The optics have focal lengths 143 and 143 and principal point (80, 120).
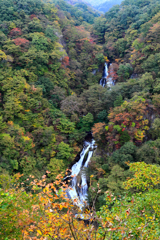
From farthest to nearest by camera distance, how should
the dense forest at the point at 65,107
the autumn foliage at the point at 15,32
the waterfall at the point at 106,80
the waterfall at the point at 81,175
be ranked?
1. the waterfall at the point at 106,80
2. the autumn foliage at the point at 15,32
3. the waterfall at the point at 81,175
4. the dense forest at the point at 65,107

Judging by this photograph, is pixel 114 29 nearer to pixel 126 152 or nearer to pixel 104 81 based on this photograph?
pixel 104 81

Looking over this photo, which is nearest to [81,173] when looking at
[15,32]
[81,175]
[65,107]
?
Result: [81,175]

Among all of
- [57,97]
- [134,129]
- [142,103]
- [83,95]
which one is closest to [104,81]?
[83,95]

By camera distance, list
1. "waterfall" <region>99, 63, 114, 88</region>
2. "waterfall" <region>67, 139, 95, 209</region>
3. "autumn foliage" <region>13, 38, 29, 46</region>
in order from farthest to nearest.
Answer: "waterfall" <region>99, 63, 114, 88</region>
"autumn foliage" <region>13, 38, 29, 46</region>
"waterfall" <region>67, 139, 95, 209</region>

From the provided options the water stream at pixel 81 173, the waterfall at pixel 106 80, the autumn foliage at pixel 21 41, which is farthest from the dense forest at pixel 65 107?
the waterfall at pixel 106 80

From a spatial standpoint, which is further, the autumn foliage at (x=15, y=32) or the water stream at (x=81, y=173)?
the autumn foliage at (x=15, y=32)

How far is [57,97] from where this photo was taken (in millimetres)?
20672

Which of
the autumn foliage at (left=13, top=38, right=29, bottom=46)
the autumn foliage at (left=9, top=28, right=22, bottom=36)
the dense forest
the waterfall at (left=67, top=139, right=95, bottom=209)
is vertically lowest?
the waterfall at (left=67, top=139, right=95, bottom=209)

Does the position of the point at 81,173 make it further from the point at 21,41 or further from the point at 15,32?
the point at 15,32

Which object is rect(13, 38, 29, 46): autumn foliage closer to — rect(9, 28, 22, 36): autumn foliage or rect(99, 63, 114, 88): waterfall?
rect(9, 28, 22, 36): autumn foliage

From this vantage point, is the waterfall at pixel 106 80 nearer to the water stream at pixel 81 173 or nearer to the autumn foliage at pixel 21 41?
the water stream at pixel 81 173

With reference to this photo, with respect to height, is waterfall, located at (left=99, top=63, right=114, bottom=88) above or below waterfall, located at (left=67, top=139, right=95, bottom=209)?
above

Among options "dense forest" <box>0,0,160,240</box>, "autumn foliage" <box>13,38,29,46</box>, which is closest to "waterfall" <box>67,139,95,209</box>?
"dense forest" <box>0,0,160,240</box>

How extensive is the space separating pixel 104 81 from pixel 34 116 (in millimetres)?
15969
